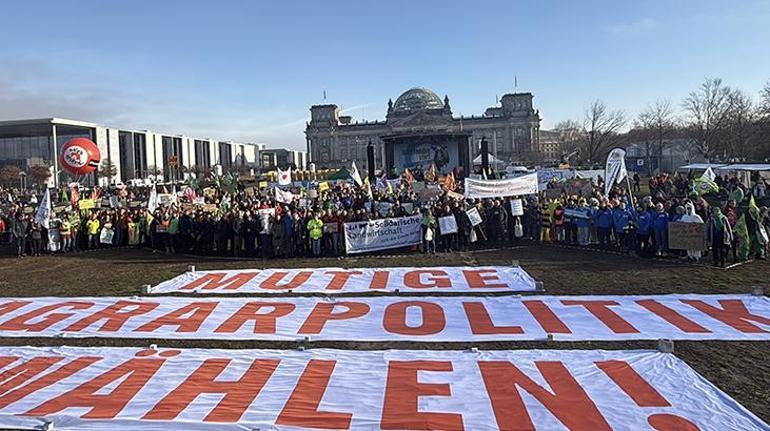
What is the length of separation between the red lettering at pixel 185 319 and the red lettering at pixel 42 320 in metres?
1.79

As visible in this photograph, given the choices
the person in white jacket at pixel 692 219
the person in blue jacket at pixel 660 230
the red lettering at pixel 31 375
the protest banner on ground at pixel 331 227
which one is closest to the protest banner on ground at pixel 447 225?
the protest banner on ground at pixel 331 227

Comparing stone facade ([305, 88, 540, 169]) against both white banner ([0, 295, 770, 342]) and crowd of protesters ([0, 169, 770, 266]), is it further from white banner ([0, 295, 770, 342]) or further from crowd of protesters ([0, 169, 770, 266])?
white banner ([0, 295, 770, 342])

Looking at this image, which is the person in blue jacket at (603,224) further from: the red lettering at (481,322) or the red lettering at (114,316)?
the red lettering at (114,316)

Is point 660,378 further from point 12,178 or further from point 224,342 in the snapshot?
point 12,178

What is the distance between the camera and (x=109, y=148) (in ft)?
386

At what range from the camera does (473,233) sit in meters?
18.4

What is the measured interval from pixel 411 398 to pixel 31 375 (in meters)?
4.80

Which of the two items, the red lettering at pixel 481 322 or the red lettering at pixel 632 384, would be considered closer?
the red lettering at pixel 632 384

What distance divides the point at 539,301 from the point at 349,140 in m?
143

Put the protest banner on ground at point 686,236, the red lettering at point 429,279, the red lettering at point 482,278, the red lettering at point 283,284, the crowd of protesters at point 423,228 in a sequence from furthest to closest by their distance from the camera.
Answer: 1. the crowd of protesters at point 423,228
2. the protest banner on ground at point 686,236
3. the red lettering at point 283,284
4. the red lettering at point 429,279
5. the red lettering at point 482,278

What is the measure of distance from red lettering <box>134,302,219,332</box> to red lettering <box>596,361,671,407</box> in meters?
6.23

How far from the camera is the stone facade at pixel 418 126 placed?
140m

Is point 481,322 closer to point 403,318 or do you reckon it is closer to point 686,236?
point 403,318

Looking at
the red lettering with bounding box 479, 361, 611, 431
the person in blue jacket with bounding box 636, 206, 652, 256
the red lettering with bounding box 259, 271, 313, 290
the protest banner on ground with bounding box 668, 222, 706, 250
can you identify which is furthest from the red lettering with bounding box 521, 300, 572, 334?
the person in blue jacket with bounding box 636, 206, 652, 256
